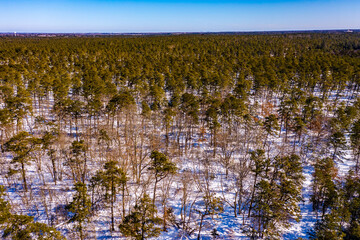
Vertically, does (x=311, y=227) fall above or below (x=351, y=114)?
below

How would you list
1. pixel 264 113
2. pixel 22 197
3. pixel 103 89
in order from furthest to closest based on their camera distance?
pixel 264 113 → pixel 103 89 → pixel 22 197

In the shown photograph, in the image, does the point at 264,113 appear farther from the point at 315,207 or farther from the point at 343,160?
the point at 315,207

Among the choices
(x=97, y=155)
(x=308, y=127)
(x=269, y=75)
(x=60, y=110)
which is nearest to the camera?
(x=97, y=155)

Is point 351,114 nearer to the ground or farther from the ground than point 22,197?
farther from the ground

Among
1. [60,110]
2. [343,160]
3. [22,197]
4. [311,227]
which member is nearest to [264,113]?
[343,160]

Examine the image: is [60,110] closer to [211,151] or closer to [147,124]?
[147,124]

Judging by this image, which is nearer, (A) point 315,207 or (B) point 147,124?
(A) point 315,207

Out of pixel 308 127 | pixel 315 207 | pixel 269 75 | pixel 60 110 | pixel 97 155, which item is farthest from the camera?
pixel 269 75

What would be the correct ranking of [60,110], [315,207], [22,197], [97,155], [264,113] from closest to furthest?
[22,197]
[315,207]
[97,155]
[60,110]
[264,113]

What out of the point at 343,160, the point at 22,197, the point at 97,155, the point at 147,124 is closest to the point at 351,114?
the point at 343,160

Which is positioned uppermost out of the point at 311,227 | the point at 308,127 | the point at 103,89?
the point at 103,89
